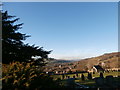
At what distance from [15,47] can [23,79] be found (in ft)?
27.4

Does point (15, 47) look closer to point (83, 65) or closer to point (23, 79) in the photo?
point (23, 79)

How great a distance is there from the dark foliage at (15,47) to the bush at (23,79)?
265 inches

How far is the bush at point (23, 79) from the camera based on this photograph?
6.65 metres

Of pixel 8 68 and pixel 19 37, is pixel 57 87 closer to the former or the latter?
pixel 8 68

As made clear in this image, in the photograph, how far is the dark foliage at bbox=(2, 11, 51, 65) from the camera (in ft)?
45.5

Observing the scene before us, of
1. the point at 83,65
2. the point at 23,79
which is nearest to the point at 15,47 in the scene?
the point at 23,79

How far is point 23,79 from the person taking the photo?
6.63 m

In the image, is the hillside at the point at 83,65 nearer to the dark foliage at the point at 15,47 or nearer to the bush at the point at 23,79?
the dark foliage at the point at 15,47

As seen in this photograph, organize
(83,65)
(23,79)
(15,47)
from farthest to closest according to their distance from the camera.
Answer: (83,65)
(15,47)
(23,79)

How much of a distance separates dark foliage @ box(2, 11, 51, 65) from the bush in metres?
6.73

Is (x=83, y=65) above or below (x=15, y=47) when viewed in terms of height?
below

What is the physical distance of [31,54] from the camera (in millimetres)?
14391

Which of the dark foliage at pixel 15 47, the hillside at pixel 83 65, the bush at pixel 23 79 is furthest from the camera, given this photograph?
the hillside at pixel 83 65

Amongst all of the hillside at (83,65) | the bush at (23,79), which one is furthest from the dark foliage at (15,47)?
the hillside at (83,65)
